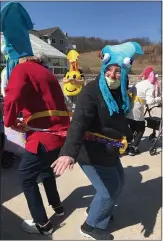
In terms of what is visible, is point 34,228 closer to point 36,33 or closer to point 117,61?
point 117,61

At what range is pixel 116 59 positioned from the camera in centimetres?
233

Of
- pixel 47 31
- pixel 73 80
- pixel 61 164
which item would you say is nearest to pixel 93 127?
pixel 61 164

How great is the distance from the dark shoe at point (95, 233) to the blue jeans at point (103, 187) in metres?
0.08

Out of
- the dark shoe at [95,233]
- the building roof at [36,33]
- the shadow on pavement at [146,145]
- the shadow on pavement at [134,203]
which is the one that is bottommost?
the shadow on pavement at [146,145]

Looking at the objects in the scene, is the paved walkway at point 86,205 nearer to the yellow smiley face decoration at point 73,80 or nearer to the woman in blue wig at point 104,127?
the woman in blue wig at point 104,127

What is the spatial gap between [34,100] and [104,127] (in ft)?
1.91

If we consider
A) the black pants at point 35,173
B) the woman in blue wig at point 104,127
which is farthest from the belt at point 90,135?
the black pants at point 35,173

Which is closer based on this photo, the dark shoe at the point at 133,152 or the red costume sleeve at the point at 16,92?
the red costume sleeve at the point at 16,92

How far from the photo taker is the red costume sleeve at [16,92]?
89.0 inches

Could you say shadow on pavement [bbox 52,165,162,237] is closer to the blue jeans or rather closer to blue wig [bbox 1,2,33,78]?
the blue jeans

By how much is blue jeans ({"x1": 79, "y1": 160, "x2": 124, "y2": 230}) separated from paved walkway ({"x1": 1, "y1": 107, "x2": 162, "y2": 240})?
0.30 metres

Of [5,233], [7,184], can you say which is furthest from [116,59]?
[7,184]

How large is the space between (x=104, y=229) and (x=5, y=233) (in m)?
0.87

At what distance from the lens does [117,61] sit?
233 cm
